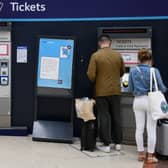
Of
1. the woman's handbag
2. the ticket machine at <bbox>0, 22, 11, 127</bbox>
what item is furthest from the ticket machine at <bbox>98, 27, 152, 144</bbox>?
the ticket machine at <bbox>0, 22, 11, 127</bbox>

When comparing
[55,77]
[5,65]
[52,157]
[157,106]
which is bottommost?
[52,157]

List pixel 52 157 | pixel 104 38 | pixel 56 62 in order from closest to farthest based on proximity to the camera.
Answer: pixel 52 157 → pixel 104 38 → pixel 56 62

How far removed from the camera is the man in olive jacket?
227 inches

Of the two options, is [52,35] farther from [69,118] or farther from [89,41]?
[69,118]

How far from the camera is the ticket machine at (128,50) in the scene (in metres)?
6.18

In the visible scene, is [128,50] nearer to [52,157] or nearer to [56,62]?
[56,62]

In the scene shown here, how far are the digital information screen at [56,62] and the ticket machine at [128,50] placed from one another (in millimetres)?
677

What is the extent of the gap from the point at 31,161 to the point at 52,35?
220cm

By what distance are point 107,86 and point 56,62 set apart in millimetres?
1015

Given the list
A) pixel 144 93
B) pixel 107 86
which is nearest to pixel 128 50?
pixel 107 86

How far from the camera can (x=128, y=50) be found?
6242 mm

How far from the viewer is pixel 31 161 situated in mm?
5320

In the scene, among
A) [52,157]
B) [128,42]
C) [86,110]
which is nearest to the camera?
[52,157]

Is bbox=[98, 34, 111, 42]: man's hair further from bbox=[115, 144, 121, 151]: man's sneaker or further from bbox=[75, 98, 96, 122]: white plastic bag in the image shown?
bbox=[115, 144, 121, 151]: man's sneaker
